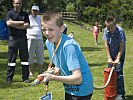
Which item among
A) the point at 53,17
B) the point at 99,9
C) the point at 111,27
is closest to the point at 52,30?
the point at 53,17

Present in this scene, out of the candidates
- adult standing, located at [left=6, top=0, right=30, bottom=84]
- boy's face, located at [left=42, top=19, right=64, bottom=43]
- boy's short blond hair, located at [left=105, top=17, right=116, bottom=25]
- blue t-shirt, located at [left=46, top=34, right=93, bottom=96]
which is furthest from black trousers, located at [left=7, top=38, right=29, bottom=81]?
boy's face, located at [left=42, top=19, right=64, bottom=43]

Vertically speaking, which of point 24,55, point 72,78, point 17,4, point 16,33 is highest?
point 17,4

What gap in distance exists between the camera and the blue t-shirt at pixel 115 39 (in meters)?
7.62

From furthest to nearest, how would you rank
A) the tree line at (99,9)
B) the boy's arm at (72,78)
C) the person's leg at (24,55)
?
the tree line at (99,9), the person's leg at (24,55), the boy's arm at (72,78)

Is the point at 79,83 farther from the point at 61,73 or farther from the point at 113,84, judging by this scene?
the point at 113,84

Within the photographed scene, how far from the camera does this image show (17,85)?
9211 millimetres

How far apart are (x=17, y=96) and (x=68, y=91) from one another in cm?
400

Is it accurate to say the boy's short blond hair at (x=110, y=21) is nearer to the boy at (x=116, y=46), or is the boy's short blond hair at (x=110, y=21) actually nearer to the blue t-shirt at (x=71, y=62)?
the boy at (x=116, y=46)

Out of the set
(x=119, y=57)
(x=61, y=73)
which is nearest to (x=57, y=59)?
(x=61, y=73)

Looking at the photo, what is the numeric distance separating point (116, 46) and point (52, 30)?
407 cm

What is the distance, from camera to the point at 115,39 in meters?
7.68

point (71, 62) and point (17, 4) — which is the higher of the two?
point (17, 4)

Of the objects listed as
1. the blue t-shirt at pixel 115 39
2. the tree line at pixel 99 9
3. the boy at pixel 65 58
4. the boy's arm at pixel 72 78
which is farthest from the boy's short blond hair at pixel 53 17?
the tree line at pixel 99 9

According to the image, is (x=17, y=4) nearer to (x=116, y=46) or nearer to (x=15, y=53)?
(x=15, y=53)
